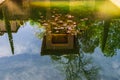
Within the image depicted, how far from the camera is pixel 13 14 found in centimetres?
1733

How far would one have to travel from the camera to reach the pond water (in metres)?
9.30

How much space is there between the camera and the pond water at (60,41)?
30.5 feet

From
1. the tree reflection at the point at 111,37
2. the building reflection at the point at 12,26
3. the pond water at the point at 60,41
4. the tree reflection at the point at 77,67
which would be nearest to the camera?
the tree reflection at the point at 77,67

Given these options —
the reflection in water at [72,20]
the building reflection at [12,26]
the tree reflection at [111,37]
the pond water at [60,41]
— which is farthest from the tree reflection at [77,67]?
the building reflection at [12,26]

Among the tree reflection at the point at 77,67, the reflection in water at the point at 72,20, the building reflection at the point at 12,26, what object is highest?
the reflection in water at the point at 72,20

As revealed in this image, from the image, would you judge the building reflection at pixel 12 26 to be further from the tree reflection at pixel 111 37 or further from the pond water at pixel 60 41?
the tree reflection at pixel 111 37

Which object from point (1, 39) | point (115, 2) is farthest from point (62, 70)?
point (115, 2)

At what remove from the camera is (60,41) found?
13.0 m

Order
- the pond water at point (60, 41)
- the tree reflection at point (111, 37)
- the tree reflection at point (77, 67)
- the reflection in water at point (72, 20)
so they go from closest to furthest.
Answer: the tree reflection at point (77, 67) < the pond water at point (60, 41) < the tree reflection at point (111, 37) < the reflection in water at point (72, 20)

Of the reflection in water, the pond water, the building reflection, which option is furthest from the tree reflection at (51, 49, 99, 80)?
the building reflection

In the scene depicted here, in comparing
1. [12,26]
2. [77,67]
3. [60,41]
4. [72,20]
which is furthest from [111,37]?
[12,26]

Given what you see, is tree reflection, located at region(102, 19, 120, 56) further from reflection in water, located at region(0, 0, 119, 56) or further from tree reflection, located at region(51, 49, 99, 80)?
tree reflection, located at region(51, 49, 99, 80)

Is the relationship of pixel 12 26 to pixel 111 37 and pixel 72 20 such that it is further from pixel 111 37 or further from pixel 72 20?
pixel 111 37

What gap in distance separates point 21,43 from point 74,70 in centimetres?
398
